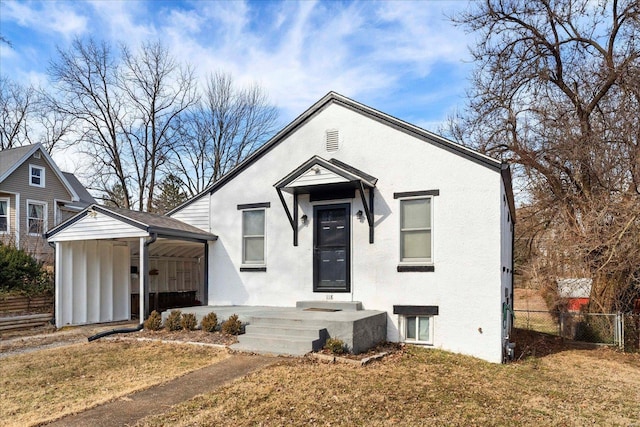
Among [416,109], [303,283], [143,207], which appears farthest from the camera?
[143,207]

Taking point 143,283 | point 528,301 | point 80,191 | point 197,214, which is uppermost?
point 80,191

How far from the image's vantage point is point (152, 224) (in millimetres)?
10883

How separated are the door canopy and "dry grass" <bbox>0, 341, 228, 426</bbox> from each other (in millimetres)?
4210

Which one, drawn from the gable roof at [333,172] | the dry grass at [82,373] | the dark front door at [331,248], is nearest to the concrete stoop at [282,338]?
the dry grass at [82,373]

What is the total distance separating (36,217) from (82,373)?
742 inches

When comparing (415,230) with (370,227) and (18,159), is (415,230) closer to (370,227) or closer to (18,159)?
(370,227)

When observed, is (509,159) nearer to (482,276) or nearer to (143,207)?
(482,276)

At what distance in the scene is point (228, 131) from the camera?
33812 mm

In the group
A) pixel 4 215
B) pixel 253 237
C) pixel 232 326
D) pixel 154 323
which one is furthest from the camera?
pixel 4 215

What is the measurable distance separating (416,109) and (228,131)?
19033mm

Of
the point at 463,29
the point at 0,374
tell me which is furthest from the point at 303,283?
the point at 463,29

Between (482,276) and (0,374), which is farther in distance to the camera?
(482,276)

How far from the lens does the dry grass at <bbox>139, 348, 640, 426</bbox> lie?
5.14m

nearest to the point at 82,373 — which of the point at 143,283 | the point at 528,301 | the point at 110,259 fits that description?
the point at 143,283
